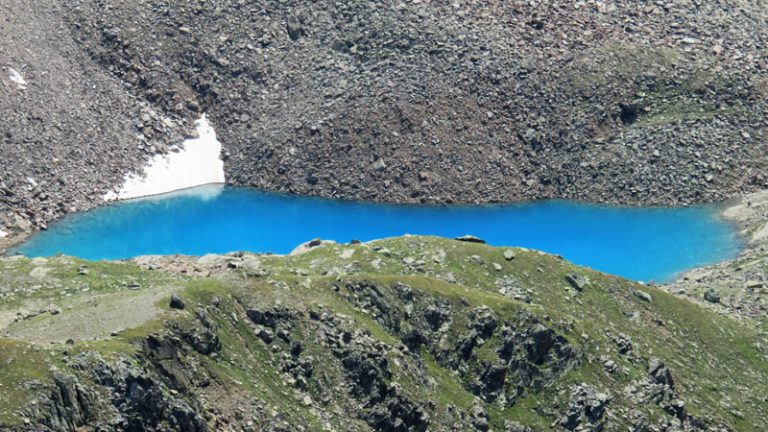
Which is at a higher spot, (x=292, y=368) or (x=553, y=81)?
(x=553, y=81)

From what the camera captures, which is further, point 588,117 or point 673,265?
point 588,117

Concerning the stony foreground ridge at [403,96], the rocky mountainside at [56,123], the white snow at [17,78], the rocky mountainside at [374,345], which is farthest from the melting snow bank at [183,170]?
the rocky mountainside at [374,345]

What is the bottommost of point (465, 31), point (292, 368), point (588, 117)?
point (292, 368)

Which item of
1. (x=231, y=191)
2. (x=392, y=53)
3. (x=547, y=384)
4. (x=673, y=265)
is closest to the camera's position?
(x=547, y=384)

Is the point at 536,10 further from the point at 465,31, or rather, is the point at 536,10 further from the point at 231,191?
the point at 231,191

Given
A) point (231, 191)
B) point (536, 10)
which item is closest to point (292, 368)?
point (231, 191)

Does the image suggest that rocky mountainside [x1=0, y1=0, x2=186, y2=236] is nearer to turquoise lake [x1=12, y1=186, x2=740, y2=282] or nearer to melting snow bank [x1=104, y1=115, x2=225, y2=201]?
melting snow bank [x1=104, y1=115, x2=225, y2=201]

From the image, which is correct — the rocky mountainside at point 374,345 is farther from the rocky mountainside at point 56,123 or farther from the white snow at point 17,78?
the white snow at point 17,78

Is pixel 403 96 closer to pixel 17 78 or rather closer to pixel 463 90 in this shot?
pixel 463 90
